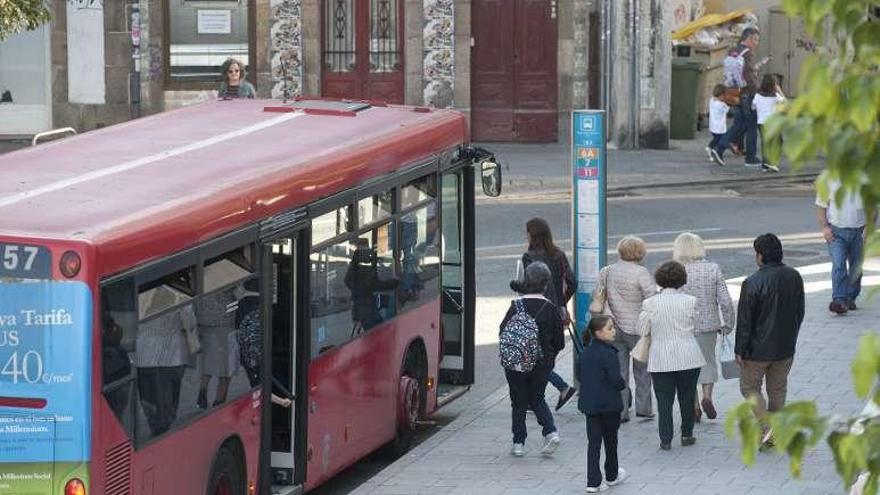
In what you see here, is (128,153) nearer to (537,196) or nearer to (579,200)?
(579,200)

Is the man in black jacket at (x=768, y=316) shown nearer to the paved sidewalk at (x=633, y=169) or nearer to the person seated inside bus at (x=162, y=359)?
the person seated inside bus at (x=162, y=359)

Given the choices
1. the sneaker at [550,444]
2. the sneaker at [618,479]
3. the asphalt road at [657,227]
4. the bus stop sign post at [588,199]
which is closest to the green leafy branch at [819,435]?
the sneaker at [618,479]

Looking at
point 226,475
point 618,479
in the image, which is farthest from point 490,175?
point 226,475

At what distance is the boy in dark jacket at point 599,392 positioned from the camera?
39.0 ft

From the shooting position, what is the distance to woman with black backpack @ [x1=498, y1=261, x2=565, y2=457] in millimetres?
12625

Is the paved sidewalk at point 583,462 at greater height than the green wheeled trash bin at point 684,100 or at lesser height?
lesser

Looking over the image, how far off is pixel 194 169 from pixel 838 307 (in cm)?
858

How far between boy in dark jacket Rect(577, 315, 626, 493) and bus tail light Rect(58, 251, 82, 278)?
4.07 metres

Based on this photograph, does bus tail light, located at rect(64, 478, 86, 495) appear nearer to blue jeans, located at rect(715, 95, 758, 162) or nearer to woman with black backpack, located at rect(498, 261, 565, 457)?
woman with black backpack, located at rect(498, 261, 565, 457)

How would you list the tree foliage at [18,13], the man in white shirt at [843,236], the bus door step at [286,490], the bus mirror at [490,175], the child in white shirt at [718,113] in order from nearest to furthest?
the bus door step at [286,490] < the bus mirror at [490,175] < the man in white shirt at [843,236] < the tree foliage at [18,13] < the child in white shirt at [718,113]

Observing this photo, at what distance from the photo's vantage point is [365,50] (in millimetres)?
32250

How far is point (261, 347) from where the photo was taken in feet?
36.0

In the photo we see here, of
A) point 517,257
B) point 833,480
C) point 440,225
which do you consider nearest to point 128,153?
point 440,225

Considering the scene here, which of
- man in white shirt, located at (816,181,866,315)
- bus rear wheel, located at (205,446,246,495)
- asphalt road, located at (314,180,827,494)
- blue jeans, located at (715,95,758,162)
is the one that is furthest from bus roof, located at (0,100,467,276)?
blue jeans, located at (715,95,758,162)
